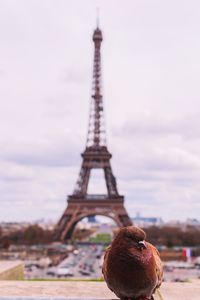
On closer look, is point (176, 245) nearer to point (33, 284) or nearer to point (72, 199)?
point (72, 199)

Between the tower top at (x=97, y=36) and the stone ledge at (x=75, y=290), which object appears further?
the tower top at (x=97, y=36)

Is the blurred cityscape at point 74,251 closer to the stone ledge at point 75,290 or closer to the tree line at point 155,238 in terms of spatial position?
the tree line at point 155,238

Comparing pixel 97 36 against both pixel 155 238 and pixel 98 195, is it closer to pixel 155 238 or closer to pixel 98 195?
pixel 98 195

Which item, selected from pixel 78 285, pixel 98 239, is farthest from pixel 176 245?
pixel 78 285

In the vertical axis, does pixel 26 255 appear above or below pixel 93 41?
below

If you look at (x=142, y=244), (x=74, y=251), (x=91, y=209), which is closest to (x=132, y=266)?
(x=142, y=244)

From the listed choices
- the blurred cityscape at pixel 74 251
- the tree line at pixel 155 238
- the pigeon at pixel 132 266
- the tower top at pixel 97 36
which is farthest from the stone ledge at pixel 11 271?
the tree line at pixel 155 238

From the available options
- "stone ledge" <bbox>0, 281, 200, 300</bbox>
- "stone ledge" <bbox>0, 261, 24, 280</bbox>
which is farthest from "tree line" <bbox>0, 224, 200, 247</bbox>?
"stone ledge" <bbox>0, 281, 200, 300</bbox>
